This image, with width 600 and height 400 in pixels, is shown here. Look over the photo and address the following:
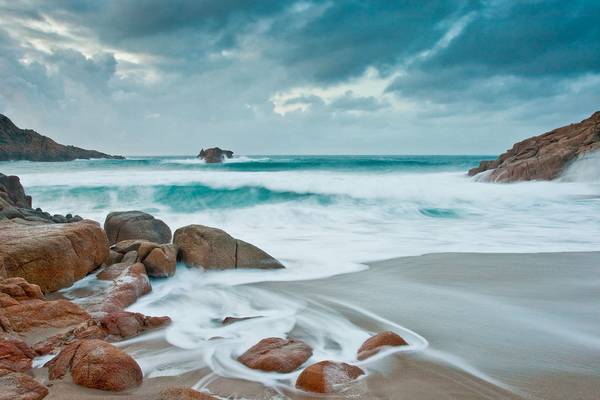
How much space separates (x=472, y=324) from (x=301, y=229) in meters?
7.30

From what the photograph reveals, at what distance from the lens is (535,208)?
1495 cm

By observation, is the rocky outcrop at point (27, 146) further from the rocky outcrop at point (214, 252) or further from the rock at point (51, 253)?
the rock at point (51, 253)

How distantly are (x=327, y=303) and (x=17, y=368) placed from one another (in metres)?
3.02

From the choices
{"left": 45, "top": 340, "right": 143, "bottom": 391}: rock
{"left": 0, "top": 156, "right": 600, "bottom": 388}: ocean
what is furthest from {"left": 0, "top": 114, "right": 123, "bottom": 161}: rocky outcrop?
{"left": 45, "top": 340, "right": 143, "bottom": 391}: rock

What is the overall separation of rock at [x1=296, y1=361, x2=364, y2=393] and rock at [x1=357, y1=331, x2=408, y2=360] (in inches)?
15.8

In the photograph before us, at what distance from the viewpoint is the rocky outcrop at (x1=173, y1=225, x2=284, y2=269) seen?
6230mm

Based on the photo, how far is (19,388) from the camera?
7.59ft

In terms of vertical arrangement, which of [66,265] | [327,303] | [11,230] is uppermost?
[11,230]

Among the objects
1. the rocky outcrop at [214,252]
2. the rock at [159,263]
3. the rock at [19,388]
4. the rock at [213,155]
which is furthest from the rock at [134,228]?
the rock at [213,155]

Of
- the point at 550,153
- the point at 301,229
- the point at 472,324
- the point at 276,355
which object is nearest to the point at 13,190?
the point at 301,229

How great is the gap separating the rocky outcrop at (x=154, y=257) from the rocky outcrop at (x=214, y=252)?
280 millimetres

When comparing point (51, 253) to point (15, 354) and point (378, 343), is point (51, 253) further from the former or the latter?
point (378, 343)

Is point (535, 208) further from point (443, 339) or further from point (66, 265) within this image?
point (66, 265)

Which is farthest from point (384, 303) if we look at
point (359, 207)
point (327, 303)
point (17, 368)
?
point (359, 207)
